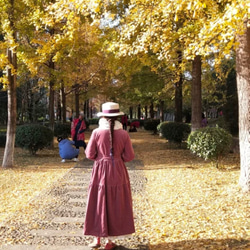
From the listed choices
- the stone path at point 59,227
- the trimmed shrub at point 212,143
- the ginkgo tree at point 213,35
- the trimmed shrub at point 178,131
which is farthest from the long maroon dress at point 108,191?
the trimmed shrub at point 178,131

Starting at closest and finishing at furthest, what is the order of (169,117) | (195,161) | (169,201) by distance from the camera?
(169,201)
(195,161)
(169,117)

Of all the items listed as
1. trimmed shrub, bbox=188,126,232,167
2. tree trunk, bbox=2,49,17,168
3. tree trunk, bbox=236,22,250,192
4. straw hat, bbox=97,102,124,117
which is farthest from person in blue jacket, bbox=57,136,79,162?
straw hat, bbox=97,102,124,117

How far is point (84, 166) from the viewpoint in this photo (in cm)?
1031

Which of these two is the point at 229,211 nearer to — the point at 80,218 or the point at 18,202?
the point at 80,218

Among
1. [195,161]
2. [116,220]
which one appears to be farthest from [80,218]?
[195,161]

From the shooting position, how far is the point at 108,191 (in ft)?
12.9

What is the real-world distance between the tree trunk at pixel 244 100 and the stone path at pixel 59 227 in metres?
2.21

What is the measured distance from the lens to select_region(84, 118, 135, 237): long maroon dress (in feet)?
12.9

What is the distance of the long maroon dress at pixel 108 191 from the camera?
3.93 meters

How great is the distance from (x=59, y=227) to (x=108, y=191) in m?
1.39

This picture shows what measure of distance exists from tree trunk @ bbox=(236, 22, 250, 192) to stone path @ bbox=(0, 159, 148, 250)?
7.24 ft

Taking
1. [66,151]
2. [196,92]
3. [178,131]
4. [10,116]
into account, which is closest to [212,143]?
[196,92]

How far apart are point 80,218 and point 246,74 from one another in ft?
13.7

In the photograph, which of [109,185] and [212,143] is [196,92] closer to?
[212,143]
